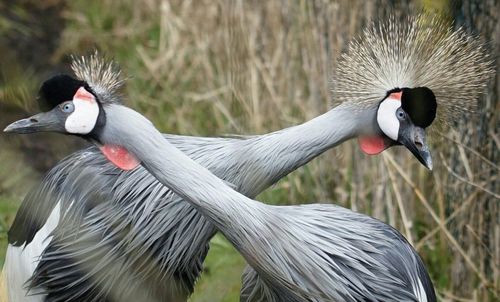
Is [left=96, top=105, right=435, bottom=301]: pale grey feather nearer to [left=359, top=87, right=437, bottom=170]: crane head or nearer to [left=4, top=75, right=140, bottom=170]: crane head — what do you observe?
[left=4, top=75, right=140, bottom=170]: crane head

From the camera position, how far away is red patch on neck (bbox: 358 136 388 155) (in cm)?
226

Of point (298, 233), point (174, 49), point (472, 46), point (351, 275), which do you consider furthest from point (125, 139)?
point (174, 49)

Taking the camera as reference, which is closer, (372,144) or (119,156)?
(119,156)

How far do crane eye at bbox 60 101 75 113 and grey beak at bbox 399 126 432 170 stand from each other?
74 cm

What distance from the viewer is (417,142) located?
215 centimetres

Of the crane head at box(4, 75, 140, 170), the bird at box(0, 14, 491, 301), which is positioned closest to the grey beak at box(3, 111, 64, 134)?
the crane head at box(4, 75, 140, 170)

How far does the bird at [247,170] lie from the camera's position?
86.7 inches

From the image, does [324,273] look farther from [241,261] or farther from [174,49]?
[174,49]

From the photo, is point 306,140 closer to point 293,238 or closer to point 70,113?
point 293,238

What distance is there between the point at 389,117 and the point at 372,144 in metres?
0.12

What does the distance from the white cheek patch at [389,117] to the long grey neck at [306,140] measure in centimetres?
3

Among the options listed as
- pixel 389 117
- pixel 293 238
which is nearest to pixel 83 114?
pixel 293 238

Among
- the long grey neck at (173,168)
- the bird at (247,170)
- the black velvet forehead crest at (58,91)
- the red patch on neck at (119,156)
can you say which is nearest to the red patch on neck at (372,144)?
the bird at (247,170)

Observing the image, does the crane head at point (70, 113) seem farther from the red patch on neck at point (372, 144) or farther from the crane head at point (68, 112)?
the red patch on neck at point (372, 144)
